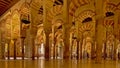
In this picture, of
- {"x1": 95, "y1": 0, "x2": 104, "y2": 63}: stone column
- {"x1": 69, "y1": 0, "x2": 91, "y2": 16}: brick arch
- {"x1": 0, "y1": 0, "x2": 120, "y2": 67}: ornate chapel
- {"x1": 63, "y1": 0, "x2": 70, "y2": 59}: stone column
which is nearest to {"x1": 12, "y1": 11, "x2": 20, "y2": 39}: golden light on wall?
{"x1": 0, "y1": 0, "x2": 120, "y2": 67}: ornate chapel

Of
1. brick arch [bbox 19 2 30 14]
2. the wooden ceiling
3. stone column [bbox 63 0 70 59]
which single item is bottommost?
stone column [bbox 63 0 70 59]

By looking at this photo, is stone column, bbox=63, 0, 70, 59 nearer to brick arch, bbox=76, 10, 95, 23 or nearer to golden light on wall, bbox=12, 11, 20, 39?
brick arch, bbox=76, 10, 95, 23

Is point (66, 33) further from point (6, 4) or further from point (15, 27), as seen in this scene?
point (15, 27)

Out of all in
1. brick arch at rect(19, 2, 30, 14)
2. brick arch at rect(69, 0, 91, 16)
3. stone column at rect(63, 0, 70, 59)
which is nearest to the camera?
stone column at rect(63, 0, 70, 59)

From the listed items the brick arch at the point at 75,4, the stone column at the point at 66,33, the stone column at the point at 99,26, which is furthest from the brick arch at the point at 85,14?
the stone column at the point at 99,26

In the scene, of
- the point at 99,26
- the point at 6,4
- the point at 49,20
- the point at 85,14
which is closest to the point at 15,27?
the point at 6,4

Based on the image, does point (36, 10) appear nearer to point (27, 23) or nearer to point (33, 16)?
point (33, 16)

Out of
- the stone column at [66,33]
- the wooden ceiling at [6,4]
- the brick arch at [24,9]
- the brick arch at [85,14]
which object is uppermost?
the wooden ceiling at [6,4]

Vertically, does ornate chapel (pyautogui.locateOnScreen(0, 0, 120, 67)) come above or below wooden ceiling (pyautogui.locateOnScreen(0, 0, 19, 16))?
below

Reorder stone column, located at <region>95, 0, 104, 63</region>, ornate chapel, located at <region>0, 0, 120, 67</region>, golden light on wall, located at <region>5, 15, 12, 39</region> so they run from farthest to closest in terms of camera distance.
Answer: golden light on wall, located at <region>5, 15, 12, 39</region> < ornate chapel, located at <region>0, 0, 120, 67</region> < stone column, located at <region>95, 0, 104, 63</region>

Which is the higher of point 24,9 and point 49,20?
point 24,9

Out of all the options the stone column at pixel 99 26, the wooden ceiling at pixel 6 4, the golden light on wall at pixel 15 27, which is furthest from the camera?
the golden light on wall at pixel 15 27

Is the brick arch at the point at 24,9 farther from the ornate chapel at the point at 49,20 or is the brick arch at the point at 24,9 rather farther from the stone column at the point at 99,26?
the stone column at the point at 99,26

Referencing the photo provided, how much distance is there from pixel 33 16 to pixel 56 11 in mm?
A: 2511
